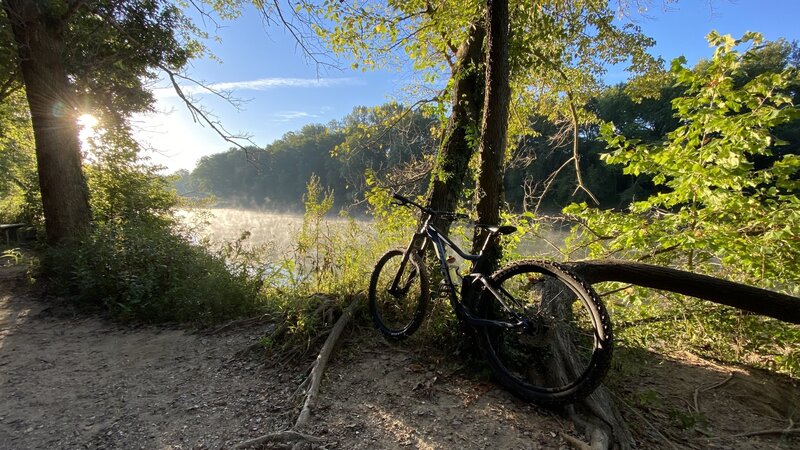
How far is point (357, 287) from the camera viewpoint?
11.8 ft

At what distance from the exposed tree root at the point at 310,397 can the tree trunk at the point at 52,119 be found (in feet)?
18.1

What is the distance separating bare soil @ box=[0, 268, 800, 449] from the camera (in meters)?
2.15

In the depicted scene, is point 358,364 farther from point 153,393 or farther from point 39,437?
point 39,437

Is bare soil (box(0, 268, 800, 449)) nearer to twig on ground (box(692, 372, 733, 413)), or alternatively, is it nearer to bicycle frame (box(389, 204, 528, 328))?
twig on ground (box(692, 372, 733, 413))

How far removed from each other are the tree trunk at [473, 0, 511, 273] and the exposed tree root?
1345 mm

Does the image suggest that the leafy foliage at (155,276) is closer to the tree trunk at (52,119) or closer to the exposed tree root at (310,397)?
the tree trunk at (52,119)

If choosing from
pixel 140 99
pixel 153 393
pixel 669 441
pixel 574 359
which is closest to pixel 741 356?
pixel 669 441

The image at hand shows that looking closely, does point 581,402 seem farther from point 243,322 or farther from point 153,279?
point 153,279

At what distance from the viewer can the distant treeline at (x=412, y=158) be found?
4.93 metres

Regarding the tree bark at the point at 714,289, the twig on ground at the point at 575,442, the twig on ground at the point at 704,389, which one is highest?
the tree bark at the point at 714,289

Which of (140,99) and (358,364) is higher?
(140,99)

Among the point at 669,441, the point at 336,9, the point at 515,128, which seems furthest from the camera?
the point at 515,128

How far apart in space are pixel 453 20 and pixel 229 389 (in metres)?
3.87

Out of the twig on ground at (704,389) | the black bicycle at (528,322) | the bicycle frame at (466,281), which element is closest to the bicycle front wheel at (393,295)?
the black bicycle at (528,322)
